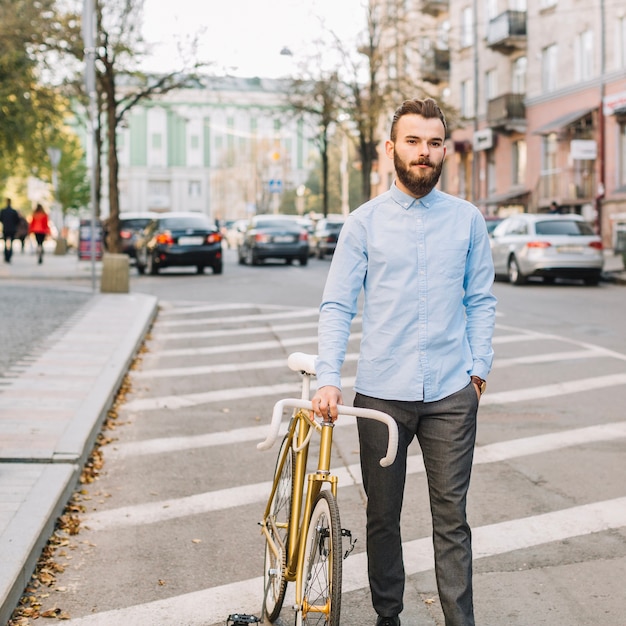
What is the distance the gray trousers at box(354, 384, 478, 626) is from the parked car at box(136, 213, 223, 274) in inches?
952

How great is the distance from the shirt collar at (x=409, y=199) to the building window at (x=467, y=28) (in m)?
46.1

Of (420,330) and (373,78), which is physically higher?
(373,78)

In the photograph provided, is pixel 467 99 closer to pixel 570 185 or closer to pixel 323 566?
pixel 570 185

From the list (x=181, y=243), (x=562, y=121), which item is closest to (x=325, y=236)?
(x=562, y=121)

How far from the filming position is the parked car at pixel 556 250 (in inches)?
906

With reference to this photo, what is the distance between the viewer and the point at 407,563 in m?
5.09

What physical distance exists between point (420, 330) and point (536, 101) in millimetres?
39761

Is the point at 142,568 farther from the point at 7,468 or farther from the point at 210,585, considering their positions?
the point at 7,468

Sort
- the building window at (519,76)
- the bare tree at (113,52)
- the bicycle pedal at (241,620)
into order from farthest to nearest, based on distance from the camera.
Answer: the building window at (519,76) < the bare tree at (113,52) < the bicycle pedal at (241,620)

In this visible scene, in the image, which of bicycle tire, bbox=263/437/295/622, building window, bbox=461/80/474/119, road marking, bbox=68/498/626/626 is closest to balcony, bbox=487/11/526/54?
building window, bbox=461/80/474/119

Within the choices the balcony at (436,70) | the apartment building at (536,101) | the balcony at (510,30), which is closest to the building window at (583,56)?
the apartment building at (536,101)

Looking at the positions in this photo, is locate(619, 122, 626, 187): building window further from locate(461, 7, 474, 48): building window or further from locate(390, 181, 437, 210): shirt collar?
locate(390, 181, 437, 210): shirt collar

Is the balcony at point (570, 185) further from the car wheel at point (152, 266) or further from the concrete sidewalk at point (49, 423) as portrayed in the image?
the concrete sidewalk at point (49, 423)

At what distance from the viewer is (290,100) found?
147 ft
